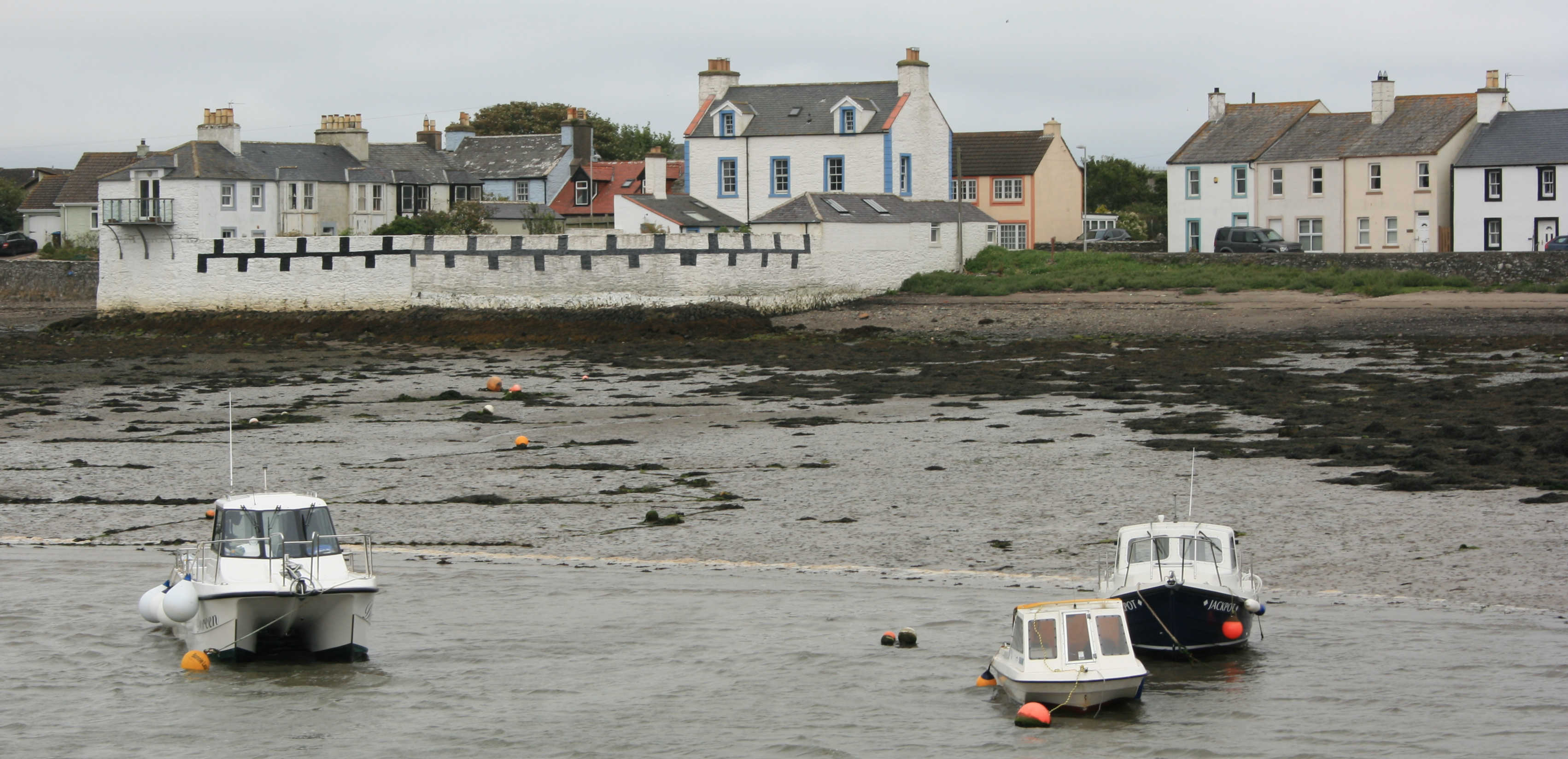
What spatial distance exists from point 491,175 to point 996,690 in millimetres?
64678

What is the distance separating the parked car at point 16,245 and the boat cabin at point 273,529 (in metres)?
70.5

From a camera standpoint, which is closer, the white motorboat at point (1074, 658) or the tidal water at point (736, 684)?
the tidal water at point (736, 684)

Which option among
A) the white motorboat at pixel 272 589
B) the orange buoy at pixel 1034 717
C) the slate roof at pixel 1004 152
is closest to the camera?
the orange buoy at pixel 1034 717

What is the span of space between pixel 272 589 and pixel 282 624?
0.47 m

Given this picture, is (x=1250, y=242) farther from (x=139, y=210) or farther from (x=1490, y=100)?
(x=139, y=210)

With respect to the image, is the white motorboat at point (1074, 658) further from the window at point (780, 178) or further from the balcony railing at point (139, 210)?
the balcony railing at point (139, 210)

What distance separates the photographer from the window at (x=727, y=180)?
58125mm

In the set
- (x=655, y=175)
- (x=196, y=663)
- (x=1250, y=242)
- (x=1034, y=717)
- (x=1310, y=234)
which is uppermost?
(x=655, y=175)

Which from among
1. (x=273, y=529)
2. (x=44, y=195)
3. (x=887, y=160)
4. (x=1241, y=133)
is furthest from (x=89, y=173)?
(x=273, y=529)

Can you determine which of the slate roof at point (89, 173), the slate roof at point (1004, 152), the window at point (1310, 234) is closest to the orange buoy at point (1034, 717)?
the window at point (1310, 234)

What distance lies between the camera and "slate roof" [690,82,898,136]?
5722 cm

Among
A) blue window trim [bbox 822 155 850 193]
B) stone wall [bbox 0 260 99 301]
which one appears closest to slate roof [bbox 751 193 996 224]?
blue window trim [bbox 822 155 850 193]

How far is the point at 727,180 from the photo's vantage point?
191 ft

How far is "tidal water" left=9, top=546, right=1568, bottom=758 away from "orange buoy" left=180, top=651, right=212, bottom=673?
9cm
